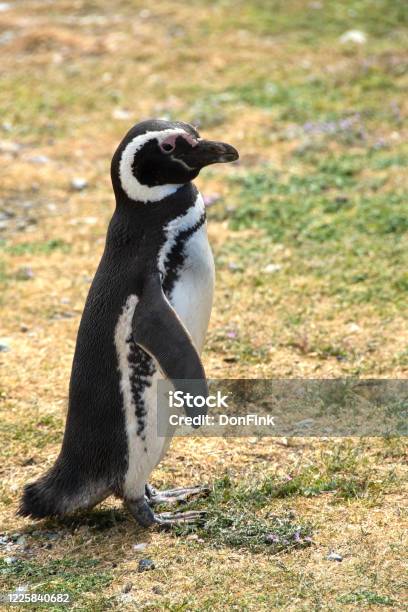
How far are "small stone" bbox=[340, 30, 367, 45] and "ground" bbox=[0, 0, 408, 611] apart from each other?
0.03 metres

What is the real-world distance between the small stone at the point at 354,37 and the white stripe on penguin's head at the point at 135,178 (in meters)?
6.28

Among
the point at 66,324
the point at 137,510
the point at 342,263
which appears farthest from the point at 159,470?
the point at 342,263

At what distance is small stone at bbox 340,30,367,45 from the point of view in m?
9.69

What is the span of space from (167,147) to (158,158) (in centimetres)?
5

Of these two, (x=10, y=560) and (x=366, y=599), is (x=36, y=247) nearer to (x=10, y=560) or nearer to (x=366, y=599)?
(x=10, y=560)

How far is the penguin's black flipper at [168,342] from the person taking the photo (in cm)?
348

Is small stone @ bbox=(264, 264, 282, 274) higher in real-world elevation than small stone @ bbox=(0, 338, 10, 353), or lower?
higher

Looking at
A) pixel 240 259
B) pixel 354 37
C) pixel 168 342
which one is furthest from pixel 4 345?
pixel 354 37

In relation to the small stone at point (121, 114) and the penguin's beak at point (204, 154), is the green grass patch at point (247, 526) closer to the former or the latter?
the penguin's beak at point (204, 154)

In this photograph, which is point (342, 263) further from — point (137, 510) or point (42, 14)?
point (42, 14)

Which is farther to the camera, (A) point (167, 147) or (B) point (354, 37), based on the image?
(B) point (354, 37)

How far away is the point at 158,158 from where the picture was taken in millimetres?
3816

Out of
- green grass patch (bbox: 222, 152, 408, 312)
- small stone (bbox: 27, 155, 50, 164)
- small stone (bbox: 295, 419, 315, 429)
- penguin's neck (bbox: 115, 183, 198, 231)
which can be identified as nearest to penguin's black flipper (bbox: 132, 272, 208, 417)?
penguin's neck (bbox: 115, 183, 198, 231)

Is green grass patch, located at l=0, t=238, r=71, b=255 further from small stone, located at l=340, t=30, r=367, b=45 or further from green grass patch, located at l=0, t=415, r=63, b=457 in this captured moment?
small stone, located at l=340, t=30, r=367, b=45
